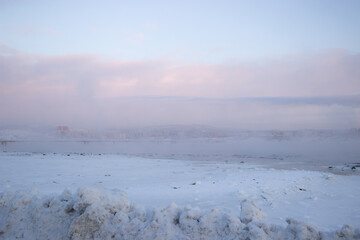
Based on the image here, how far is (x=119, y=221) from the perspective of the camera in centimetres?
314

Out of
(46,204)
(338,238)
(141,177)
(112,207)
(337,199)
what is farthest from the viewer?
(141,177)

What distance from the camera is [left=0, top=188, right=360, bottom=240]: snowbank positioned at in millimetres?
2738

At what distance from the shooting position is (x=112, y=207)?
3.30 metres

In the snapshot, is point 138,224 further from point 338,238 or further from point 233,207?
point 233,207

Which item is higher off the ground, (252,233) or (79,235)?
(252,233)

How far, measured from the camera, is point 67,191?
3697 millimetres

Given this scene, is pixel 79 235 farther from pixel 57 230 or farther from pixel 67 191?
pixel 67 191

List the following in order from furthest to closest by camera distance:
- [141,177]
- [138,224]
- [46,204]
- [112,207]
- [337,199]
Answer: [141,177]
[337,199]
[46,204]
[112,207]
[138,224]

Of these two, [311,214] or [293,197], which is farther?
[293,197]

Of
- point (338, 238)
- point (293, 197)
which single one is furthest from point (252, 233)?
point (293, 197)

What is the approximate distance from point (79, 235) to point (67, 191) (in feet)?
2.48

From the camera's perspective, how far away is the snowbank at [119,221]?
8.98ft

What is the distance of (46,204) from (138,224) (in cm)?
150

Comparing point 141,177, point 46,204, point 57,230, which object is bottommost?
point 141,177
